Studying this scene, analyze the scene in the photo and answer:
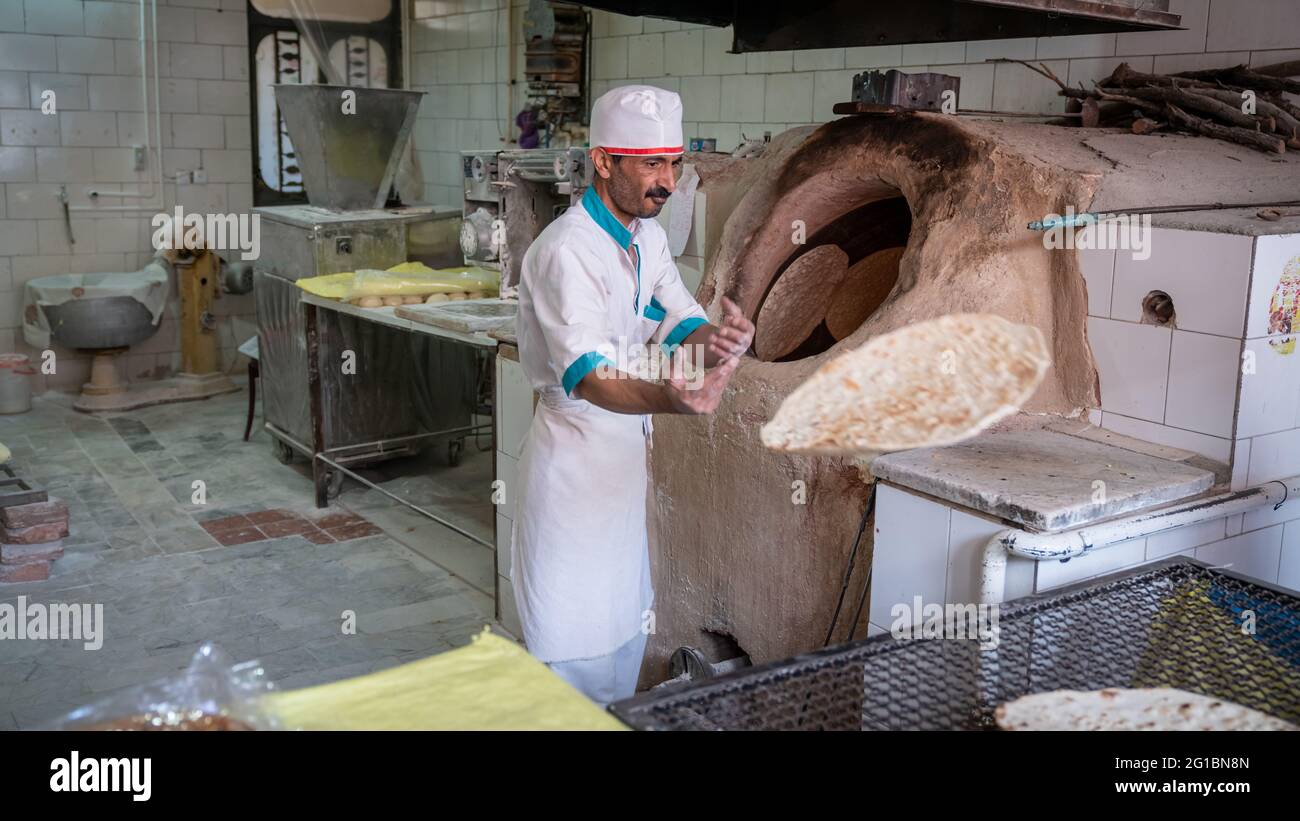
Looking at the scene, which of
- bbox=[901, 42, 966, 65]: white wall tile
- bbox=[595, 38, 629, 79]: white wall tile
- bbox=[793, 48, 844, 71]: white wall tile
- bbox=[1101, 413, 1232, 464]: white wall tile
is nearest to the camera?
bbox=[1101, 413, 1232, 464]: white wall tile

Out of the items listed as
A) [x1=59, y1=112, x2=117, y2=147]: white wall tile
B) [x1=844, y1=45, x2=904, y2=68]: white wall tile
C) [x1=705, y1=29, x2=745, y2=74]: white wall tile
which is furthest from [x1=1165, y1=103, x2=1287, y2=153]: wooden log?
[x1=59, y1=112, x2=117, y2=147]: white wall tile

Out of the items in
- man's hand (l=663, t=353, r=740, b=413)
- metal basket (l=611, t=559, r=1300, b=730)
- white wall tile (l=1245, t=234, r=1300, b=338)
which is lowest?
metal basket (l=611, t=559, r=1300, b=730)

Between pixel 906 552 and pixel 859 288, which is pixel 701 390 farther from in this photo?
pixel 859 288

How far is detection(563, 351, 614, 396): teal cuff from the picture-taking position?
220cm

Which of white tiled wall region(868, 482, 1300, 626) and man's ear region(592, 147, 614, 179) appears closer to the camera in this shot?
white tiled wall region(868, 482, 1300, 626)

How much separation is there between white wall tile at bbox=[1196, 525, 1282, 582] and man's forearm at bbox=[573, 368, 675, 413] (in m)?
1.16

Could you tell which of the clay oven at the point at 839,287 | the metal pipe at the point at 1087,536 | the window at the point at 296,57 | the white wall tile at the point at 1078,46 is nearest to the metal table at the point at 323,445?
the clay oven at the point at 839,287

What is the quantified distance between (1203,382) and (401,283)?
3.41 m

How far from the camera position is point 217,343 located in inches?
309

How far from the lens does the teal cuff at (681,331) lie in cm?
266

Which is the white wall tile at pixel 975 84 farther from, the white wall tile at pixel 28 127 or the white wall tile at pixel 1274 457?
the white wall tile at pixel 28 127

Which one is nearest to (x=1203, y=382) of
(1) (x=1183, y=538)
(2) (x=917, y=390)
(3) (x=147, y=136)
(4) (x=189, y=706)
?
(1) (x=1183, y=538)

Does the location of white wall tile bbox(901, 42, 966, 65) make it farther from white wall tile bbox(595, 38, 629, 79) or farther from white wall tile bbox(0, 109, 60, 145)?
white wall tile bbox(0, 109, 60, 145)

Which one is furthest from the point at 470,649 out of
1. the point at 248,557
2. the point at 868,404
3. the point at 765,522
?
the point at 248,557
